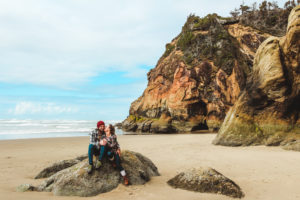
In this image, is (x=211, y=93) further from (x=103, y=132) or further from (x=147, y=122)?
(x=103, y=132)

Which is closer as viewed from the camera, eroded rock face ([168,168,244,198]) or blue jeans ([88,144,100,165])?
eroded rock face ([168,168,244,198])

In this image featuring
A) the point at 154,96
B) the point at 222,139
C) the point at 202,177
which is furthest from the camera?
the point at 154,96

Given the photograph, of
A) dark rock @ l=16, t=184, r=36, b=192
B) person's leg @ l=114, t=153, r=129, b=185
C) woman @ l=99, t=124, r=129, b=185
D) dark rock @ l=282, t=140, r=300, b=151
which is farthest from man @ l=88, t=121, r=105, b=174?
dark rock @ l=282, t=140, r=300, b=151

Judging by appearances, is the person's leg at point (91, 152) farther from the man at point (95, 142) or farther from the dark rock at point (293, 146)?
the dark rock at point (293, 146)

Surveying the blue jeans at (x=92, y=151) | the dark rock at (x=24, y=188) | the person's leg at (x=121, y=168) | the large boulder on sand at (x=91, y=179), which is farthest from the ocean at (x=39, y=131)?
the person's leg at (x=121, y=168)

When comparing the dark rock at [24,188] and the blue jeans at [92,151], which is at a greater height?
the blue jeans at [92,151]

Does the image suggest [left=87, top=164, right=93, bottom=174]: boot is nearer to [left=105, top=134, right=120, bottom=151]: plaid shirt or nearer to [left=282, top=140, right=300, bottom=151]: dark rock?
[left=105, top=134, right=120, bottom=151]: plaid shirt

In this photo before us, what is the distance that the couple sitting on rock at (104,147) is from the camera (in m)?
6.34

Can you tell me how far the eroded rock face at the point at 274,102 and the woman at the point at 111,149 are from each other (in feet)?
32.0

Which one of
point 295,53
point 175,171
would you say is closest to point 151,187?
point 175,171

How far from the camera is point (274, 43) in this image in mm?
14914

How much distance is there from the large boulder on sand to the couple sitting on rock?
20cm

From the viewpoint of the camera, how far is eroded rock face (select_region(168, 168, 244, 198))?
584 cm

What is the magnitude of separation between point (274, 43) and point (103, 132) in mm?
13246
